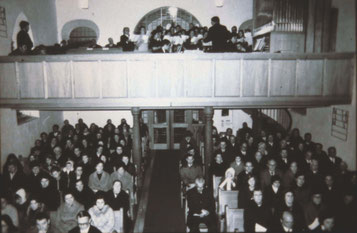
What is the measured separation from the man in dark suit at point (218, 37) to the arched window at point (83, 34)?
7.53 m

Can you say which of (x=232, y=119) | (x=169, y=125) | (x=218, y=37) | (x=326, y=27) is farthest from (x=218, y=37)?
(x=169, y=125)

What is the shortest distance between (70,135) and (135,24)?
616cm

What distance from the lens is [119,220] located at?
697 centimetres

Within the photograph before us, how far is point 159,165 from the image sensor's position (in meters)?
13.1

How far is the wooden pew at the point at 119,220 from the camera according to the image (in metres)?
6.95

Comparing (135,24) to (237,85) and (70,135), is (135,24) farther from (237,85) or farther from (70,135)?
(237,85)

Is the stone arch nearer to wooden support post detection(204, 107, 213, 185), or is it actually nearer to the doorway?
the doorway

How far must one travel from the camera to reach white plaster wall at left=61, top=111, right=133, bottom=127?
1517 cm

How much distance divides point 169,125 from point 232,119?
303 centimetres

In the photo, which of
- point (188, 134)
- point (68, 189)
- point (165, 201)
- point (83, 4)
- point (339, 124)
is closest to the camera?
point (68, 189)

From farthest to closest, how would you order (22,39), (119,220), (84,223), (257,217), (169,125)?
(169,125)
(22,39)
(119,220)
(257,217)
(84,223)

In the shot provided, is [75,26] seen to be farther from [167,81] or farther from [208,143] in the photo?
[208,143]

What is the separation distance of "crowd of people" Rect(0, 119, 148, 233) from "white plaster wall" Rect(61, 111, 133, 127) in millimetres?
3640

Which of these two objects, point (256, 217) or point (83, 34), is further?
point (83, 34)
